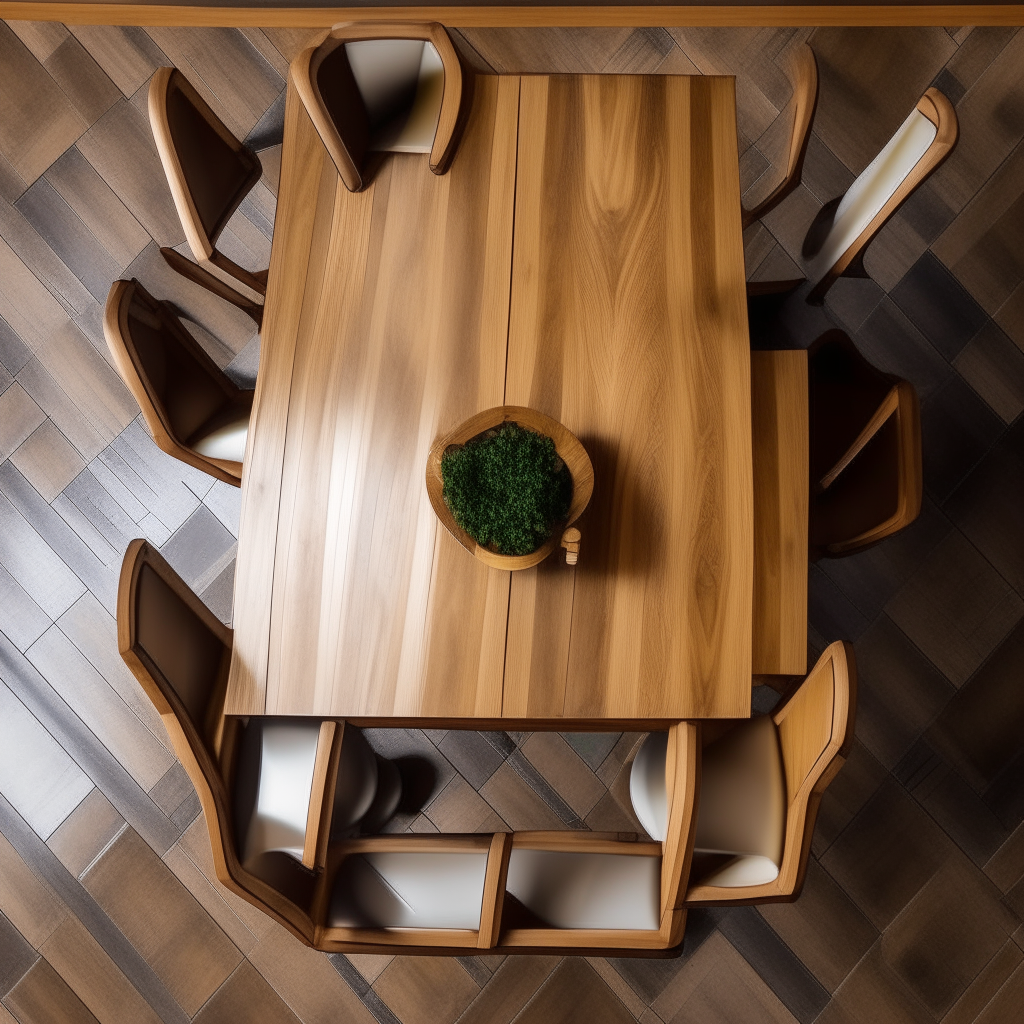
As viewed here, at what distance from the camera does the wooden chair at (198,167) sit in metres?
1.77

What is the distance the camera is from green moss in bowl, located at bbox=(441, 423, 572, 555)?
153cm

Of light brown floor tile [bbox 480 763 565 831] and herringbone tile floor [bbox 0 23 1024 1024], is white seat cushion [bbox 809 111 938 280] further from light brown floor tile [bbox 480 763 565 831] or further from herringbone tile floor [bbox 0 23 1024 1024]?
light brown floor tile [bbox 480 763 565 831]

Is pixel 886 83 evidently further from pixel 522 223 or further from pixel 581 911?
pixel 581 911

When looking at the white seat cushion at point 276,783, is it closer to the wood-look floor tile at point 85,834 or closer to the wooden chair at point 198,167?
the wood-look floor tile at point 85,834

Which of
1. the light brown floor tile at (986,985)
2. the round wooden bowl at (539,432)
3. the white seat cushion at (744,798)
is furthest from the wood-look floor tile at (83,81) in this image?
the light brown floor tile at (986,985)

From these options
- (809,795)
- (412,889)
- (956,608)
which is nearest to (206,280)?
(412,889)

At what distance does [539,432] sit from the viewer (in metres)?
1.60

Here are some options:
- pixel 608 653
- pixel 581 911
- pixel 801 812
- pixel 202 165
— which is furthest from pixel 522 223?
pixel 581 911

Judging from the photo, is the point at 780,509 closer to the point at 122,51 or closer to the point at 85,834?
the point at 85,834

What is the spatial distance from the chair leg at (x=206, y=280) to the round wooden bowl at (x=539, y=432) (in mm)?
721

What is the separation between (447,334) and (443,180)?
35cm

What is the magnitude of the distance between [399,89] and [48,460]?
148cm

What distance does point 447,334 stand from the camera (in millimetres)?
1754

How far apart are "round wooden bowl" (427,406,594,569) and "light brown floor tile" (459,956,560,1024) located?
4.29 feet
